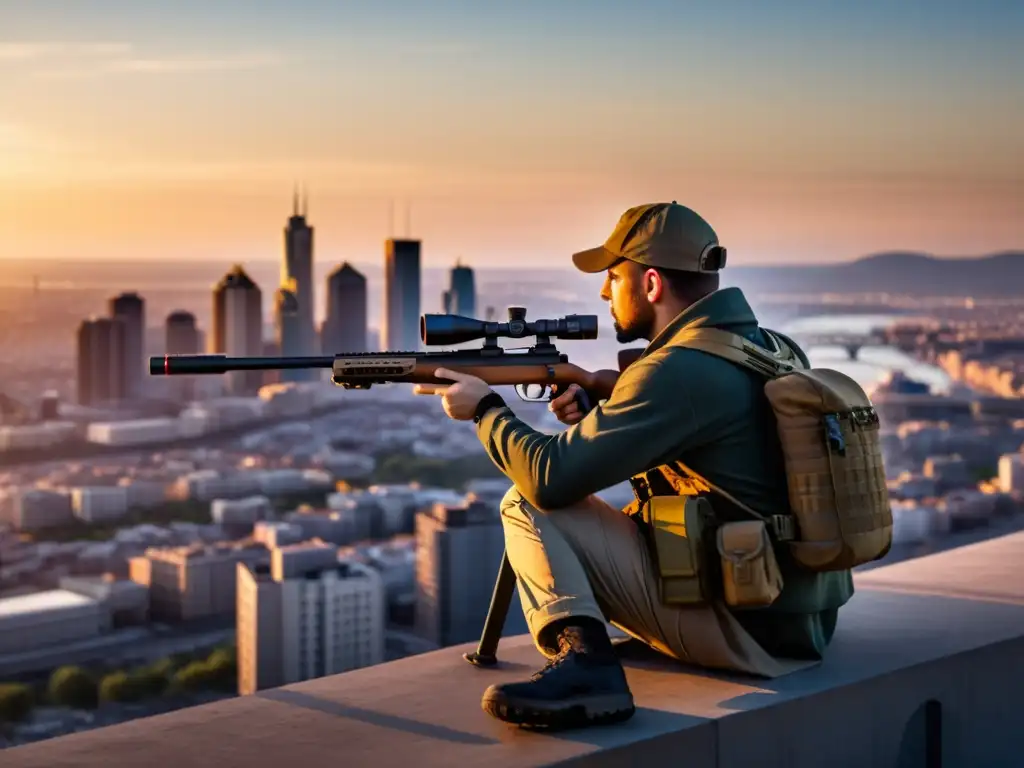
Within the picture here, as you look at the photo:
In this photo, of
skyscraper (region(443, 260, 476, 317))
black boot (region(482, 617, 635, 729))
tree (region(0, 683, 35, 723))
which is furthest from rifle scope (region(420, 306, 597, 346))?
tree (region(0, 683, 35, 723))

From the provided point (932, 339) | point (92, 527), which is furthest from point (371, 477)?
point (932, 339)

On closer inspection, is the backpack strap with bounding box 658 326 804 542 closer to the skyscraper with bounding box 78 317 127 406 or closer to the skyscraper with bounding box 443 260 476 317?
the skyscraper with bounding box 443 260 476 317

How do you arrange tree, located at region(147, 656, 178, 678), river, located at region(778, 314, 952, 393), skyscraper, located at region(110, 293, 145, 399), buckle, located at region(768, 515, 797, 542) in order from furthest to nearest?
skyscraper, located at region(110, 293, 145, 399), tree, located at region(147, 656, 178, 678), river, located at region(778, 314, 952, 393), buckle, located at region(768, 515, 797, 542)

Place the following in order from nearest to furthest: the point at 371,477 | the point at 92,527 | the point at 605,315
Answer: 1. the point at 605,315
2. the point at 92,527
3. the point at 371,477

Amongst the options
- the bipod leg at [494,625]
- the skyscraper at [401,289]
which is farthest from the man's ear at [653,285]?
the skyscraper at [401,289]

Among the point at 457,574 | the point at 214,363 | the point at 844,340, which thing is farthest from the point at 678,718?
the point at 457,574

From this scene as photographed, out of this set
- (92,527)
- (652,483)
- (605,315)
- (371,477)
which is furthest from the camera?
(371,477)

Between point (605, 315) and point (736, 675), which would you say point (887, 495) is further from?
point (605, 315)
